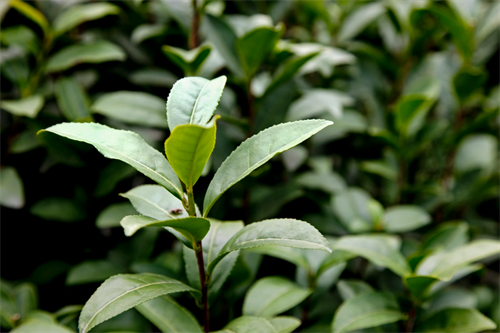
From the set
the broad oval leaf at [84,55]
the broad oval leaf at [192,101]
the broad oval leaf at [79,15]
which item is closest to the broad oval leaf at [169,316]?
the broad oval leaf at [192,101]

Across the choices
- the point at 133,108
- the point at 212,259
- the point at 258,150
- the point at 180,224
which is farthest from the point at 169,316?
the point at 133,108

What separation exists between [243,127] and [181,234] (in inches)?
20.2

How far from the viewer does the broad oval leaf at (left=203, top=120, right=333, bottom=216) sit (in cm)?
64

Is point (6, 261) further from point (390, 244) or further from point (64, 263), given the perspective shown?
point (390, 244)

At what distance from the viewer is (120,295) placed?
646 mm

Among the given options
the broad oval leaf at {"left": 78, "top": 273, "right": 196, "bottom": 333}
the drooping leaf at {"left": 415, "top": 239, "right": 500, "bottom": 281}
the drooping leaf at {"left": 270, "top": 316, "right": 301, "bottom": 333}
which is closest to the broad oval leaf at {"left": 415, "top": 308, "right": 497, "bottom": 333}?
the drooping leaf at {"left": 415, "top": 239, "right": 500, "bottom": 281}

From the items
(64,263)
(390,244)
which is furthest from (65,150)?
(390,244)

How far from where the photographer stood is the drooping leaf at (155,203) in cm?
72

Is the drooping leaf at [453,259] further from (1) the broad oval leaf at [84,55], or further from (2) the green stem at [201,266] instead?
(1) the broad oval leaf at [84,55]

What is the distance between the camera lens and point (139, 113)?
1084mm

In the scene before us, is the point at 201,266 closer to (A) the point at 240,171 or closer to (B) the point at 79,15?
(A) the point at 240,171

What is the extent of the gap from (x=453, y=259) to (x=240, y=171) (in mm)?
574

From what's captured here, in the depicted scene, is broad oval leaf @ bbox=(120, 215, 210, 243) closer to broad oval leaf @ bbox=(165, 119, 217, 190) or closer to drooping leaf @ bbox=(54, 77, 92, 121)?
broad oval leaf @ bbox=(165, 119, 217, 190)

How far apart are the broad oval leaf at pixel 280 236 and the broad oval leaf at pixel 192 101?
8.3 inches
